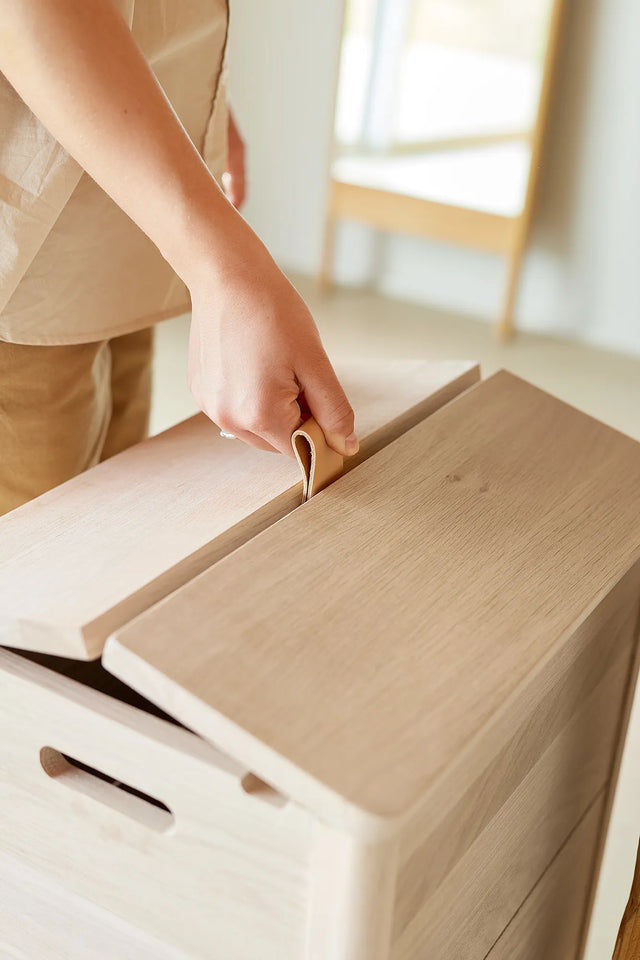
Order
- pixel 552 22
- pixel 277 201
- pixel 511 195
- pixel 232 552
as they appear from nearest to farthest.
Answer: pixel 232 552
pixel 552 22
pixel 511 195
pixel 277 201

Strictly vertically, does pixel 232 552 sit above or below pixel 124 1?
below

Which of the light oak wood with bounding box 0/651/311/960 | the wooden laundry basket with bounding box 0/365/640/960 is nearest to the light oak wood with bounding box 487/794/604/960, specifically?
the wooden laundry basket with bounding box 0/365/640/960

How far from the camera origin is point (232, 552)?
65 centimetres

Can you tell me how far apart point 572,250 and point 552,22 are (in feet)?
2.04

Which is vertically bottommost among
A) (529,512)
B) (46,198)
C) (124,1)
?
(529,512)

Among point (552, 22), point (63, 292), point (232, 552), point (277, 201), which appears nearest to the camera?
point (232, 552)

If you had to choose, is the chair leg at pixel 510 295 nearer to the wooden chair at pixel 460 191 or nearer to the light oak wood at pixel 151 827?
the wooden chair at pixel 460 191

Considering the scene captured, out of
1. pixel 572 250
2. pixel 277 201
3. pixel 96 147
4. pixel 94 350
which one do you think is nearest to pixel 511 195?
pixel 572 250

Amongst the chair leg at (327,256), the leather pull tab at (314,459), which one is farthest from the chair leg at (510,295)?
the leather pull tab at (314,459)

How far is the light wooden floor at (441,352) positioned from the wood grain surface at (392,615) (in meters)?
1.73

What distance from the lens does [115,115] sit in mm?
613

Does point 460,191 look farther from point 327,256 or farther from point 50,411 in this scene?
point 50,411

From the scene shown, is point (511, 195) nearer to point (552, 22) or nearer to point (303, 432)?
point (552, 22)

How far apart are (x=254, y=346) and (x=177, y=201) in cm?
9
